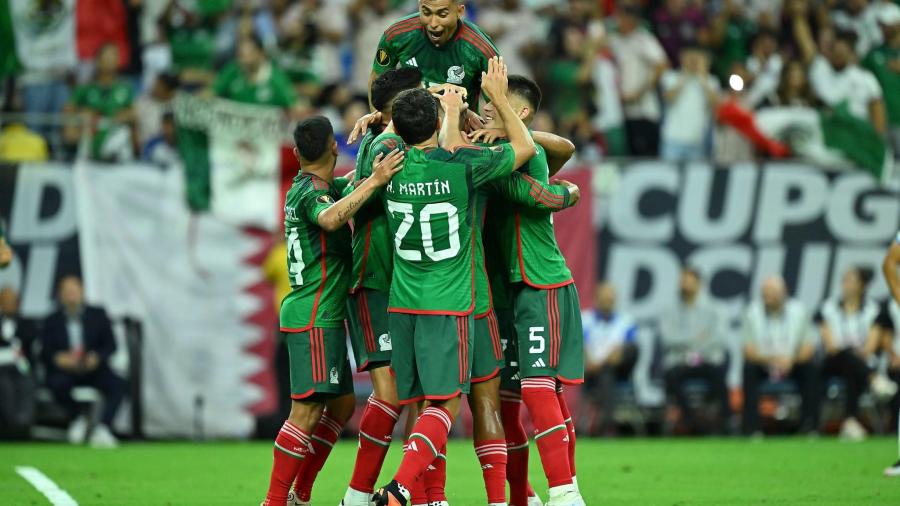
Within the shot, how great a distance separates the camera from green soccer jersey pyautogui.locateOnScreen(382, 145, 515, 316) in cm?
868

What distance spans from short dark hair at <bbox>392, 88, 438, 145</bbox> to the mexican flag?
886 centimetres

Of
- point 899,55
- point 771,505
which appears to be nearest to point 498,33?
point 899,55

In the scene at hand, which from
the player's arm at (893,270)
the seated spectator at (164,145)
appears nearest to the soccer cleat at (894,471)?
the player's arm at (893,270)

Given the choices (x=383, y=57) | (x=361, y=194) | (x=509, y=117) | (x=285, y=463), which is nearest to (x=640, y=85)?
(x=383, y=57)

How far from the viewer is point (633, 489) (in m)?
11.7

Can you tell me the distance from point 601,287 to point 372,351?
888 centimetres

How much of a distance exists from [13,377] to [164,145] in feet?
11.8

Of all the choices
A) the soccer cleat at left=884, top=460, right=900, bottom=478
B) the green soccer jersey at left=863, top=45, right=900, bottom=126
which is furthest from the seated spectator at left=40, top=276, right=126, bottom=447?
the green soccer jersey at left=863, top=45, right=900, bottom=126

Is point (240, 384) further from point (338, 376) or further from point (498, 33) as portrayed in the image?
point (338, 376)

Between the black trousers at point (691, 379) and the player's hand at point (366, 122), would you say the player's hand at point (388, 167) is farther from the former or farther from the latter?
the black trousers at point (691, 379)

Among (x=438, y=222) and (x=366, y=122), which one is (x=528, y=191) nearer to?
(x=438, y=222)

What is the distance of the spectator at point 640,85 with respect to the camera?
19859mm

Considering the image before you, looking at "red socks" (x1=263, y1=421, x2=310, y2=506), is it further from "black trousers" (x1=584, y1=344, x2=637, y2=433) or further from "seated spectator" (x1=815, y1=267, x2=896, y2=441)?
"seated spectator" (x1=815, y1=267, x2=896, y2=441)

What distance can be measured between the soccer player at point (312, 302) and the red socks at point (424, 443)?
0.88 m
